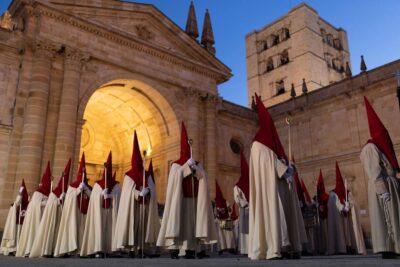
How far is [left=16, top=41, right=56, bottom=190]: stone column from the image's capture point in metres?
14.2

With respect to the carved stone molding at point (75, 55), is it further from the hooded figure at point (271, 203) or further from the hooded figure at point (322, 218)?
the hooded figure at point (271, 203)

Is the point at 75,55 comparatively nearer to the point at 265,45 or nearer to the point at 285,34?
the point at 285,34

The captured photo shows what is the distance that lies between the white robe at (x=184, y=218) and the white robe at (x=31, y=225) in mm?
4705

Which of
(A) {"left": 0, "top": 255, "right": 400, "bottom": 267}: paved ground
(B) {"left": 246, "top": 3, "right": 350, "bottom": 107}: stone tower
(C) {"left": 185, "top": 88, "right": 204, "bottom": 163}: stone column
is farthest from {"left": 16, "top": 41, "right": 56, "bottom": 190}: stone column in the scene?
(B) {"left": 246, "top": 3, "right": 350, "bottom": 107}: stone tower

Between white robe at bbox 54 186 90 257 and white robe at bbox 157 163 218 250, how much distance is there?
2.95 meters

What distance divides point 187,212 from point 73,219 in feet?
11.6

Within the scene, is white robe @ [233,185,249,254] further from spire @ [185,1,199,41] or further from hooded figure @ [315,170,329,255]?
spire @ [185,1,199,41]

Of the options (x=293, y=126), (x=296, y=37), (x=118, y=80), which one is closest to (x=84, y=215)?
(x=118, y=80)

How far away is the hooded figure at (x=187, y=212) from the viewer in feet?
25.7

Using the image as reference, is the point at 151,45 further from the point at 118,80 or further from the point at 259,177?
the point at 259,177

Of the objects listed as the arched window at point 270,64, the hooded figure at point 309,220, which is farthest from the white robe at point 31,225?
the arched window at point 270,64

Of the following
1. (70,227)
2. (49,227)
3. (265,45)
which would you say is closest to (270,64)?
(265,45)

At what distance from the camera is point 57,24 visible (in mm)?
16406

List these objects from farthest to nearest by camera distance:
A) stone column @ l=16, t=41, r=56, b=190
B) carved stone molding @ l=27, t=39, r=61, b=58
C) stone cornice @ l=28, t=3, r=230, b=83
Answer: stone cornice @ l=28, t=3, r=230, b=83 < carved stone molding @ l=27, t=39, r=61, b=58 < stone column @ l=16, t=41, r=56, b=190
